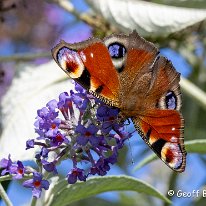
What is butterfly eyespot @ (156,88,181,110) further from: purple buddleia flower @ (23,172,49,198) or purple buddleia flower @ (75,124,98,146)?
purple buddleia flower @ (23,172,49,198)

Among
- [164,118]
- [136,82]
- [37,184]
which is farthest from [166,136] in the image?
[37,184]

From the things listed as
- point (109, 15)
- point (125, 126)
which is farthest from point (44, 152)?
point (109, 15)

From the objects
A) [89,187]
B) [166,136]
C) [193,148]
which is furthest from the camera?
[193,148]

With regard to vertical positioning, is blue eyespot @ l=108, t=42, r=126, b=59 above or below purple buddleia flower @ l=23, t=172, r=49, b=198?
above

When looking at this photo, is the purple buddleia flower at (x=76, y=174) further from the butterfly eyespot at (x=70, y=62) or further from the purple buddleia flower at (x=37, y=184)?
the butterfly eyespot at (x=70, y=62)

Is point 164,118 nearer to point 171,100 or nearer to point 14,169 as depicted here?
point 171,100

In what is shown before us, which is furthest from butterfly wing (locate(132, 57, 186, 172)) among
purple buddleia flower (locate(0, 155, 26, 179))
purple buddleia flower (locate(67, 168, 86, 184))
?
purple buddleia flower (locate(0, 155, 26, 179))
